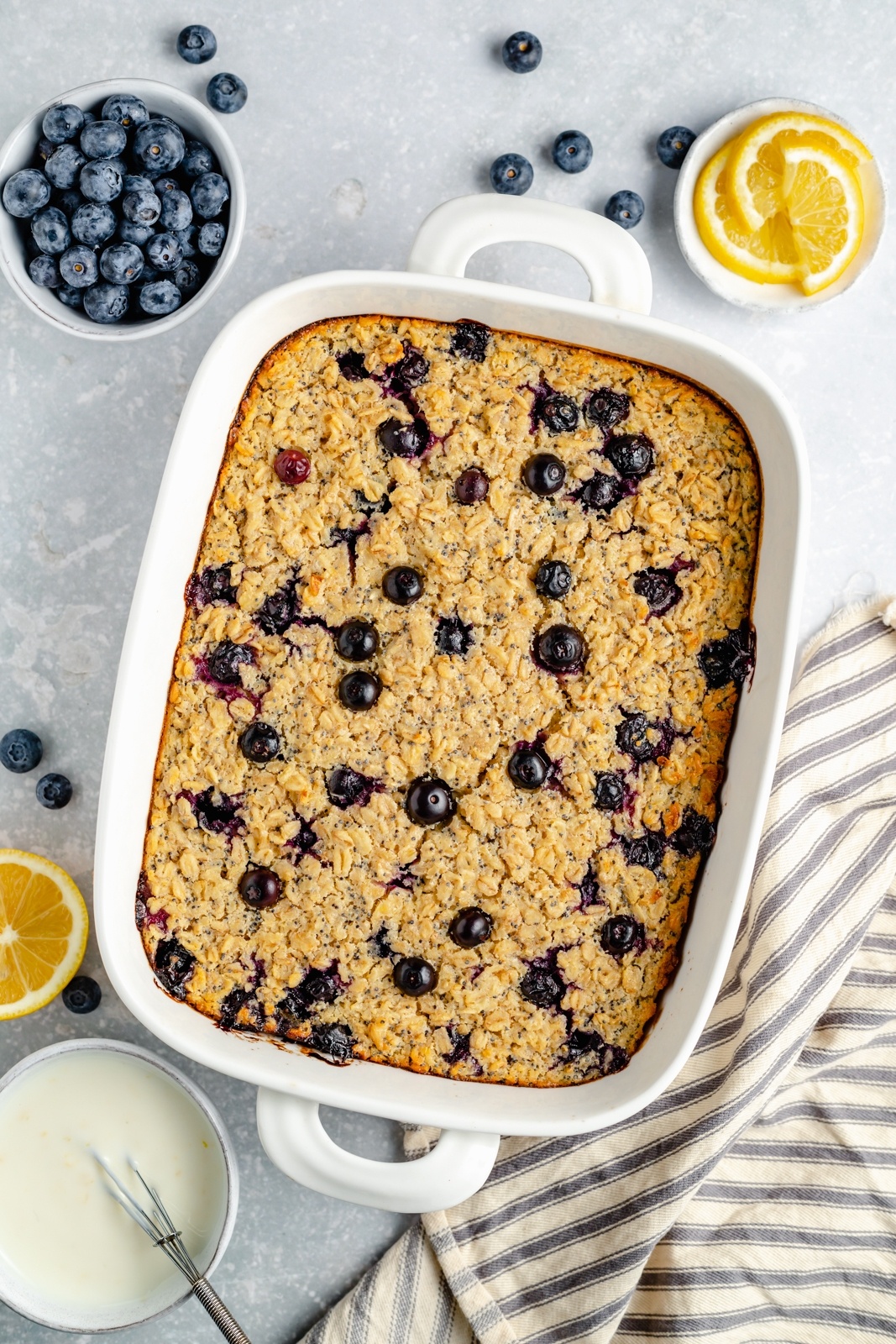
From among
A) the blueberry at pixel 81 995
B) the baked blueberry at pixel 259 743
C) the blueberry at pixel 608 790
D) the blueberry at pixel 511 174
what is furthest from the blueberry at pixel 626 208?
the blueberry at pixel 81 995

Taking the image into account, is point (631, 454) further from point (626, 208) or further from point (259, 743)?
point (259, 743)

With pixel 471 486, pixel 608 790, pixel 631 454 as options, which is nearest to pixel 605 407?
pixel 631 454

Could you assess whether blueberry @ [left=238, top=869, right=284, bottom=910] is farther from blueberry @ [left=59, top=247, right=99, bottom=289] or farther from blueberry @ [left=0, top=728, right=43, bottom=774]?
blueberry @ [left=59, top=247, right=99, bottom=289]

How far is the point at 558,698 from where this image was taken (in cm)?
184

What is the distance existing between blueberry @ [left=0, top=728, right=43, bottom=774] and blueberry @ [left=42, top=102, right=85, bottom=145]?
1.08 metres

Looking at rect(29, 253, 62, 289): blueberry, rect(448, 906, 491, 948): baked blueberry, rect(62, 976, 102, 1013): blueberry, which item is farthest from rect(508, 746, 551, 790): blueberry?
rect(29, 253, 62, 289): blueberry

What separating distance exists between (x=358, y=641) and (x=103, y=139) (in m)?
0.98

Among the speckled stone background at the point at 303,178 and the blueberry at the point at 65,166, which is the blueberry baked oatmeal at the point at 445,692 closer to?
the speckled stone background at the point at 303,178

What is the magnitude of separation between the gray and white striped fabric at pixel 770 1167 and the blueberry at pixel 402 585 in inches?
31.9

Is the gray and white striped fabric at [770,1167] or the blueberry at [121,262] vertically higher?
the blueberry at [121,262]

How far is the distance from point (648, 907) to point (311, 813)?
23.3 inches

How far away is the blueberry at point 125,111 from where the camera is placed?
194 centimetres

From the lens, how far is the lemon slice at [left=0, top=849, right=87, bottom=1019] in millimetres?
2004

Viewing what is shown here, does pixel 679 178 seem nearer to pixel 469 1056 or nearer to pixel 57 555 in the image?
pixel 57 555
